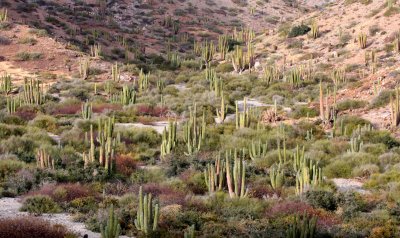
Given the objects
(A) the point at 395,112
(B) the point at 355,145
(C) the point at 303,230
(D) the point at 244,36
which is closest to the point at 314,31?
(D) the point at 244,36

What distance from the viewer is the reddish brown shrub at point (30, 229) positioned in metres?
8.21

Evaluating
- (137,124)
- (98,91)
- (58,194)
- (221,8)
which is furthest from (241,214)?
(221,8)

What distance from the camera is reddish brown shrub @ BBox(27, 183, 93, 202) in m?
11.1

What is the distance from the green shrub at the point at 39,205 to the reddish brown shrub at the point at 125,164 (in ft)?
10.9

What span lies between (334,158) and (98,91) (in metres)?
18.3

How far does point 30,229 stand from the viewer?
8.44 m

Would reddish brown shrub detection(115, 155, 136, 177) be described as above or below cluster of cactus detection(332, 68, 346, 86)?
below

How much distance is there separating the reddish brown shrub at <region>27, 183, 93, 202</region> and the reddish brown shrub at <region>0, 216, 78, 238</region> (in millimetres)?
2128

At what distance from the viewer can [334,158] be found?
1530 cm

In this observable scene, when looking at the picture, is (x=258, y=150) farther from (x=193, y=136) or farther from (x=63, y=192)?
(x=63, y=192)

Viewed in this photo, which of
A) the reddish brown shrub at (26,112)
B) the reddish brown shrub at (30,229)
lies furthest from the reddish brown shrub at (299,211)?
the reddish brown shrub at (26,112)

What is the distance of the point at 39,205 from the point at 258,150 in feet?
24.7

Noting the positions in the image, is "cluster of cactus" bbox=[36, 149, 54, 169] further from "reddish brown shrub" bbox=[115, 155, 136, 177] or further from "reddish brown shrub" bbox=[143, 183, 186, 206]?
"reddish brown shrub" bbox=[143, 183, 186, 206]

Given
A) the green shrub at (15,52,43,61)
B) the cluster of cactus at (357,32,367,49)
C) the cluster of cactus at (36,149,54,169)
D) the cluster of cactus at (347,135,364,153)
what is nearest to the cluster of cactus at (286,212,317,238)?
the cluster of cactus at (36,149,54,169)
